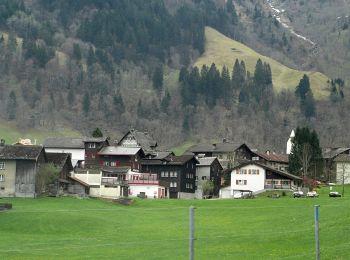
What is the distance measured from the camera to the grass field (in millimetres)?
32906

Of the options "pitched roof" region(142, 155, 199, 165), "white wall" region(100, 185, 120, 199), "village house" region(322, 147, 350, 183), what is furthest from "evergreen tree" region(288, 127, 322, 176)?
"white wall" region(100, 185, 120, 199)

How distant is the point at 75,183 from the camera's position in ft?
313

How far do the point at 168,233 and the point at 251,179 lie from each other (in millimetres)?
59791

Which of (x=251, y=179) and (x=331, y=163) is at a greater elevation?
(x=331, y=163)

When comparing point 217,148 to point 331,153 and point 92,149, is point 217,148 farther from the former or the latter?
point 92,149

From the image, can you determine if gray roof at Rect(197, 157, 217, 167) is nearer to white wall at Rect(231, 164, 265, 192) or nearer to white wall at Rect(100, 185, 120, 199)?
white wall at Rect(231, 164, 265, 192)

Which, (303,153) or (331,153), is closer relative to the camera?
(303,153)

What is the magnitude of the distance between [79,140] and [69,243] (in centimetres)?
8067

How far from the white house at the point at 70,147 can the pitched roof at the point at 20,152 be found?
28435 millimetres

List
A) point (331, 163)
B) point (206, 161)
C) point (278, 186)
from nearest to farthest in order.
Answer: point (278, 186) < point (206, 161) < point (331, 163)

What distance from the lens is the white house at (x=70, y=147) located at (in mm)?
121062

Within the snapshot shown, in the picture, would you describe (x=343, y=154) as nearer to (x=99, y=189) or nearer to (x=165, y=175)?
(x=165, y=175)

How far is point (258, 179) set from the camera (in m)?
106

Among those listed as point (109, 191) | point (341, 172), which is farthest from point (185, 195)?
point (341, 172)
